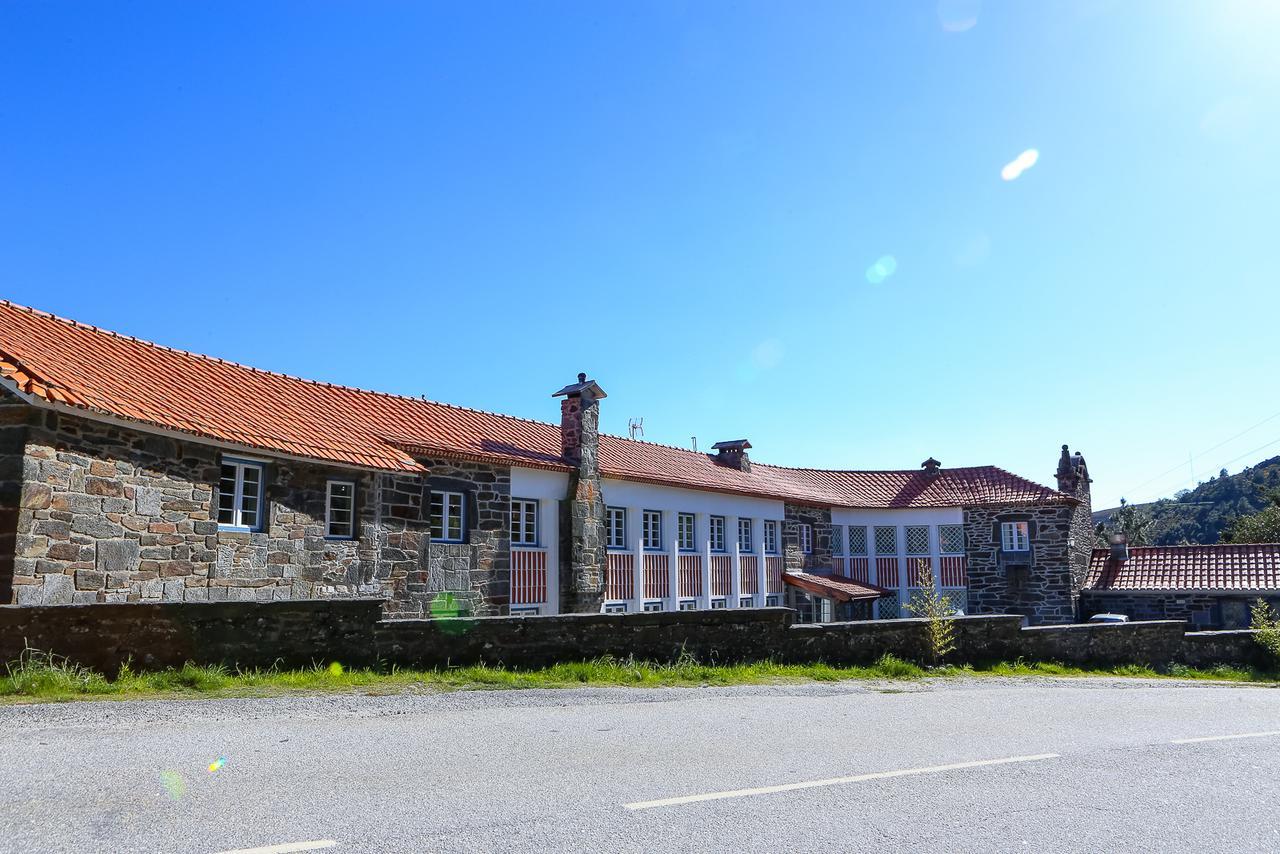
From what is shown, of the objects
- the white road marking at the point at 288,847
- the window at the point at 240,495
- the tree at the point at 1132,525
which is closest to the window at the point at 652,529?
the window at the point at 240,495

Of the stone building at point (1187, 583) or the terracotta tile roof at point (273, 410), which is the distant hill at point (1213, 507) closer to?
the stone building at point (1187, 583)

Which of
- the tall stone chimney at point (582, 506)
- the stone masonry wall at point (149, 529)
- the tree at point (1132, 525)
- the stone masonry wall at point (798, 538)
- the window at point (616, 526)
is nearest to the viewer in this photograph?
the stone masonry wall at point (149, 529)

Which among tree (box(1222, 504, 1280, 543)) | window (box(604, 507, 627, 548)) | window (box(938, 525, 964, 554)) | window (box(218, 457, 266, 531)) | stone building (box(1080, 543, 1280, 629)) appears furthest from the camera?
tree (box(1222, 504, 1280, 543))

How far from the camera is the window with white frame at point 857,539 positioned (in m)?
30.7

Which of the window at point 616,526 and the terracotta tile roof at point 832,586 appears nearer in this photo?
the window at point 616,526

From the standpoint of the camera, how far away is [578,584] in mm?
19828

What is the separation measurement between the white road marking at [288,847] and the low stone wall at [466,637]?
5.79m

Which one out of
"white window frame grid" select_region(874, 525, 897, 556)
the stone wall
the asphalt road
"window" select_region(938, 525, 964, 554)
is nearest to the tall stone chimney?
the asphalt road

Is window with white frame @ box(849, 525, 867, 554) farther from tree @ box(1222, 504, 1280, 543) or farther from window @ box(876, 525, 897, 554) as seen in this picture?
tree @ box(1222, 504, 1280, 543)

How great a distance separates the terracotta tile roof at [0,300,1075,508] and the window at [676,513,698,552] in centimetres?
101

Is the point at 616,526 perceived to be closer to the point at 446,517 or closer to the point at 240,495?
the point at 446,517

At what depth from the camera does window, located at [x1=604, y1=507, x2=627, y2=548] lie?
861 inches

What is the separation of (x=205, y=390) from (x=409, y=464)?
3420 millimetres

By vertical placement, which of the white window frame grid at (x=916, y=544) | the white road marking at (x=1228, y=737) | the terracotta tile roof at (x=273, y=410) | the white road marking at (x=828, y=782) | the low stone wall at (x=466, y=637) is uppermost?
the terracotta tile roof at (x=273, y=410)
